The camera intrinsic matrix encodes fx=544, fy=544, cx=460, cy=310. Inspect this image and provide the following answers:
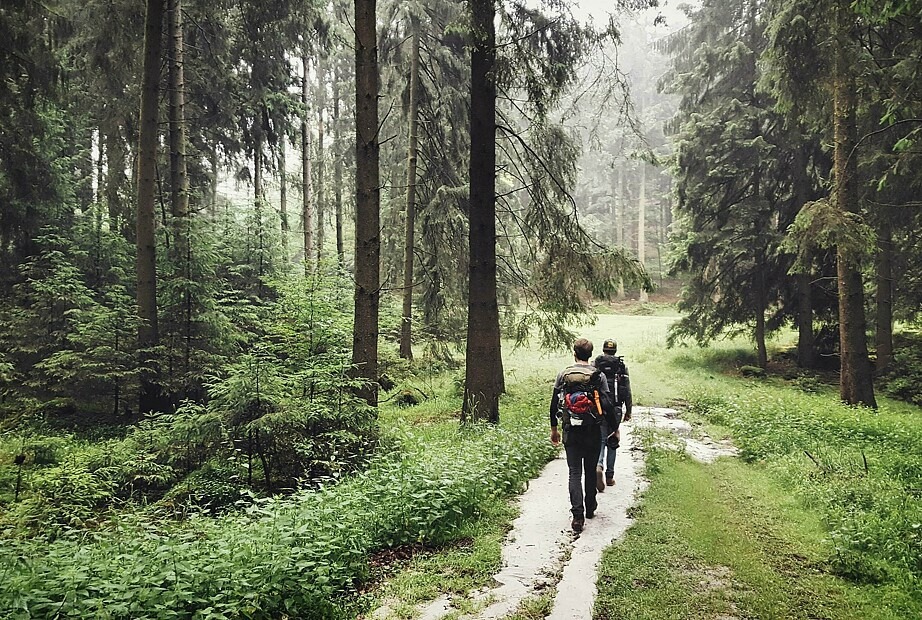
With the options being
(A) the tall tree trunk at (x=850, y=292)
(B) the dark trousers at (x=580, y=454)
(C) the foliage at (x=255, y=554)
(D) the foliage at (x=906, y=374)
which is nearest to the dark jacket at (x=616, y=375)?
(B) the dark trousers at (x=580, y=454)

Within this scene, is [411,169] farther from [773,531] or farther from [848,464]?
[773,531]

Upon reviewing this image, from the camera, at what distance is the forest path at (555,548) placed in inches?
171

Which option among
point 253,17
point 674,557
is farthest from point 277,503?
point 253,17

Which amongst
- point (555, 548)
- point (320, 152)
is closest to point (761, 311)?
point (555, 548)

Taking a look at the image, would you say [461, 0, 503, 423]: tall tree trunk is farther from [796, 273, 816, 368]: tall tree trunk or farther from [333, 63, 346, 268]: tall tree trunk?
[796, 273, 816, 368]: tall tree trunk

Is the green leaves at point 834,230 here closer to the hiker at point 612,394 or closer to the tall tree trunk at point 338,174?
the hiker at point 612,394

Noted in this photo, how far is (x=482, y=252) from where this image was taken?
415 inches

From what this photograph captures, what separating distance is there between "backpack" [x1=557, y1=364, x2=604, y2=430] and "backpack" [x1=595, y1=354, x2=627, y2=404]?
1499mm

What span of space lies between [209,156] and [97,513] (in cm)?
1403

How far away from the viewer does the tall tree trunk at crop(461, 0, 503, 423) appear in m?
10.5

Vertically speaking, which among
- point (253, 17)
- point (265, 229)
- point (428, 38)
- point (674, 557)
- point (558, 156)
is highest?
point (428, 38)

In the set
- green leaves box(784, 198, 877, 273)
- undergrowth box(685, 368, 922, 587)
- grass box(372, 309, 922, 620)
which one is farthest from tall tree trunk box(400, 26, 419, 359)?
green leaves box(784, 198, 877, 273)

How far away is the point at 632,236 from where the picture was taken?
5641 cm

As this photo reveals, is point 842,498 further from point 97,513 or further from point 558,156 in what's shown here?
point 558,156
